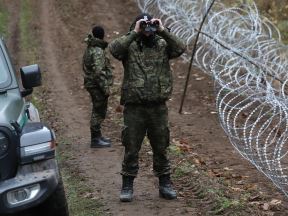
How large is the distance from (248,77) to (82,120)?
11.1 feet

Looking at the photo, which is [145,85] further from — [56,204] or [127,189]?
[56,204]

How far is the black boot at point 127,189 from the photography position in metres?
7.05

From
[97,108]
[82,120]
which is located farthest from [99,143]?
[82,120]

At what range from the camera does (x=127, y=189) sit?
7.09 m

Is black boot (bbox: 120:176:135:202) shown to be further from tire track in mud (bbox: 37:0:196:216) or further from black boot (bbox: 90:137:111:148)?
black boot (bbox: 90:137:111:148)

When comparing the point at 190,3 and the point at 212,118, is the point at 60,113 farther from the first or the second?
the point at 190,3

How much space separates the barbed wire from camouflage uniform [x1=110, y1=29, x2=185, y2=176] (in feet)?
3.13

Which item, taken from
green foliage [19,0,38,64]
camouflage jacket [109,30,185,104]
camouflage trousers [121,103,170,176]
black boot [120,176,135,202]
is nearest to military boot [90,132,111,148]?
black boot [120,176,135,202]

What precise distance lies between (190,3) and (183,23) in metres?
0.56

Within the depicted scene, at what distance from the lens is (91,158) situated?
31.2ft

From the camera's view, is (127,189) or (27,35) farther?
(27,35)

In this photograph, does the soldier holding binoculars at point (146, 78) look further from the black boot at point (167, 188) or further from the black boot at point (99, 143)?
the black boot at point (99, 143)

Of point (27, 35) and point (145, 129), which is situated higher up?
point (145, 129)

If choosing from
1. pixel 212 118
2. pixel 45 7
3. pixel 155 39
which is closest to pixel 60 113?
pixel 212 118
